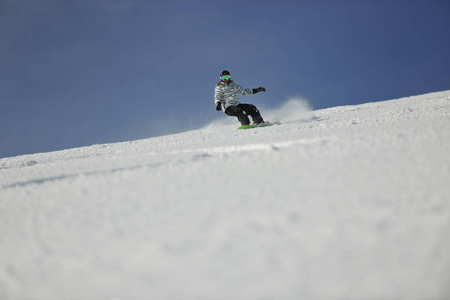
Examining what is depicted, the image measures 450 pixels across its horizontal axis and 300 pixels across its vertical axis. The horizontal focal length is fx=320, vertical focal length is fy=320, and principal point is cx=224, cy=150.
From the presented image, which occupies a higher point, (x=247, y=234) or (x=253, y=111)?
(x=253, y=111)

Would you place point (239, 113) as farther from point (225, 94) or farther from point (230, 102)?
point (225, 94)

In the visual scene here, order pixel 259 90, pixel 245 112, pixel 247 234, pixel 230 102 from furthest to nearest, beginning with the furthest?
pixel 259 90, pixel 230 102, pixel 245 112, pixel 247 234

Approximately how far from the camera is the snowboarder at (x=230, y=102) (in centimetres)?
765

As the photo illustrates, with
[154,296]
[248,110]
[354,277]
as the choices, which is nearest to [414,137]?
[354,277]

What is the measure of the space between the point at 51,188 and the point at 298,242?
1491mm

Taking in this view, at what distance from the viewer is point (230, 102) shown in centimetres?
790

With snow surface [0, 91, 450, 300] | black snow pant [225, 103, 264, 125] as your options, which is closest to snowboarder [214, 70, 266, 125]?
black snow pant [225, 103, 264, 125]

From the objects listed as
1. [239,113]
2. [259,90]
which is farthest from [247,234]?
[259,90]

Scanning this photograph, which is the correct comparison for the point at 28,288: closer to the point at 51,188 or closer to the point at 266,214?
the point at 266,214

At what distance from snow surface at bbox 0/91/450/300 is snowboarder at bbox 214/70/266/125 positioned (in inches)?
235

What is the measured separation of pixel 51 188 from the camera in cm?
181

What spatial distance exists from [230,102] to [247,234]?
7.05 metres

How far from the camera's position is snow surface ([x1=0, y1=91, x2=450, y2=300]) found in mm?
802

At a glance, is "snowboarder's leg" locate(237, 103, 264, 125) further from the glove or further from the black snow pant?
the glove
